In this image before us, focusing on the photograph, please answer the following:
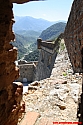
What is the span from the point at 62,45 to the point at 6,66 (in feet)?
30.5

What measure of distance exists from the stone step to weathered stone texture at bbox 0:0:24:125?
35 cm

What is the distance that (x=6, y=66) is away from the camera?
111 inches

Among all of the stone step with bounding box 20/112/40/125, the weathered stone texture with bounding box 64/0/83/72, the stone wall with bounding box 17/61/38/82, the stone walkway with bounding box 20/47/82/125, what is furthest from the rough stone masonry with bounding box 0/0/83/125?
the stone wall with bounding box 17/61/38/82

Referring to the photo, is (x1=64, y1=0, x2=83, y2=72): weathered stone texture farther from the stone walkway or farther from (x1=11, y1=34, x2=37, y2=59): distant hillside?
(x1=11, y1=34, x2=37, y2=59): distant hillside

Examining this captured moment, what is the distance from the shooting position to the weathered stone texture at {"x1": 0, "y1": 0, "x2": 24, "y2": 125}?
256 centimetres

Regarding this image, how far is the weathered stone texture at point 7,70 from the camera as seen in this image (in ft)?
8.39

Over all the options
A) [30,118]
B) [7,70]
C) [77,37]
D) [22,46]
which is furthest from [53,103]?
[22,46]

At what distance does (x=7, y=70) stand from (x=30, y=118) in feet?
5.01

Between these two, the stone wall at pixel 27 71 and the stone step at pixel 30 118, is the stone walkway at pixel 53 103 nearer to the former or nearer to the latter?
the stone step at pixel 30 118

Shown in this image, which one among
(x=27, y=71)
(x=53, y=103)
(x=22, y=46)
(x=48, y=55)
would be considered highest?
(x=53, y=103)

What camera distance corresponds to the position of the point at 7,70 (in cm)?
287

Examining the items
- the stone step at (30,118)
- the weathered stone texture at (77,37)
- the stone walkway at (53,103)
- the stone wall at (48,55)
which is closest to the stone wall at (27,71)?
the stone wall at (48,55)

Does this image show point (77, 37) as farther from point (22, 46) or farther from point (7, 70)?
point (22, 46)

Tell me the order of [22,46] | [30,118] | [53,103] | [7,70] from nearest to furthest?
[7,70], [30,118], [53,103], [22,46]
